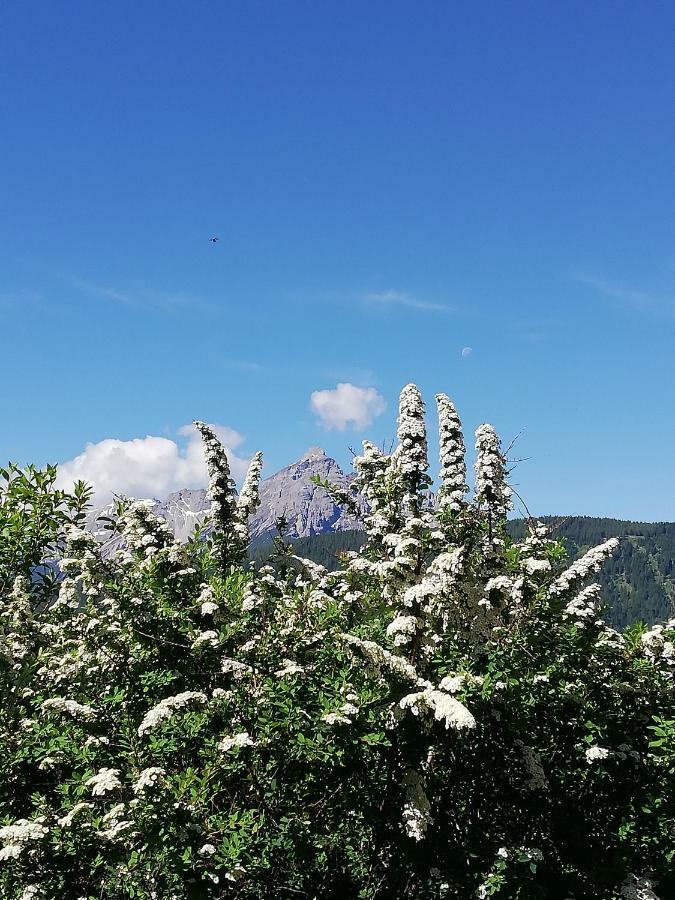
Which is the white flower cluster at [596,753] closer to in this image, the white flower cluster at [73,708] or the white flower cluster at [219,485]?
the white flower cluster at [73,708]

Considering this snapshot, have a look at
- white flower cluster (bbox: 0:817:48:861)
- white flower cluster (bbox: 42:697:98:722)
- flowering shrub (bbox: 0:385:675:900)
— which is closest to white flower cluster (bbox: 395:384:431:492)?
flowering shrub (bbox: 0:385:675:900)

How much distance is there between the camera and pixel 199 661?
29.9 feet

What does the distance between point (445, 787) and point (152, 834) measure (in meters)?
3.70

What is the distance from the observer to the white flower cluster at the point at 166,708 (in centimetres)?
732

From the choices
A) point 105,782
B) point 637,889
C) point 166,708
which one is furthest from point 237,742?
point 637,889

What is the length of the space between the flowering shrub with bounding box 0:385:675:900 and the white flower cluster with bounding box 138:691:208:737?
5 centimetres

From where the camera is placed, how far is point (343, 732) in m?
7.12

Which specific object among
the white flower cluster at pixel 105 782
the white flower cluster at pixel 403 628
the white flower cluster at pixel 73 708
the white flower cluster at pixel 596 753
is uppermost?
the white flower cluster at pixel 403 628

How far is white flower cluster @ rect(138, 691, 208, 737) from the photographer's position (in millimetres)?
7316

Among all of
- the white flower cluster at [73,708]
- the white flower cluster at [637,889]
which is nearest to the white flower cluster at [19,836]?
the white flower cluster at [73,708]

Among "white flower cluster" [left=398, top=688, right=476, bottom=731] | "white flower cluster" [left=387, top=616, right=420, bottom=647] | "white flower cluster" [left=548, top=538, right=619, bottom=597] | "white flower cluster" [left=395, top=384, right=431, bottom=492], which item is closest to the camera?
"white flower cluster" [left=398, top=688, right=476, bottom=731]

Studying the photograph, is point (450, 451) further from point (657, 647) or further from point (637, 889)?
point (637, 889)

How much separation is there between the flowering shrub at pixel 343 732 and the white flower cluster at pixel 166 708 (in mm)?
45

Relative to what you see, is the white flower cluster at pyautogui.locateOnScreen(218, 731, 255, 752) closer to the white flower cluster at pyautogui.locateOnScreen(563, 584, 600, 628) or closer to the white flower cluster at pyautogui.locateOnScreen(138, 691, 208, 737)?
the white flower cluster at pyautogui.locateOnScreen(138, 691, 208, 737)
